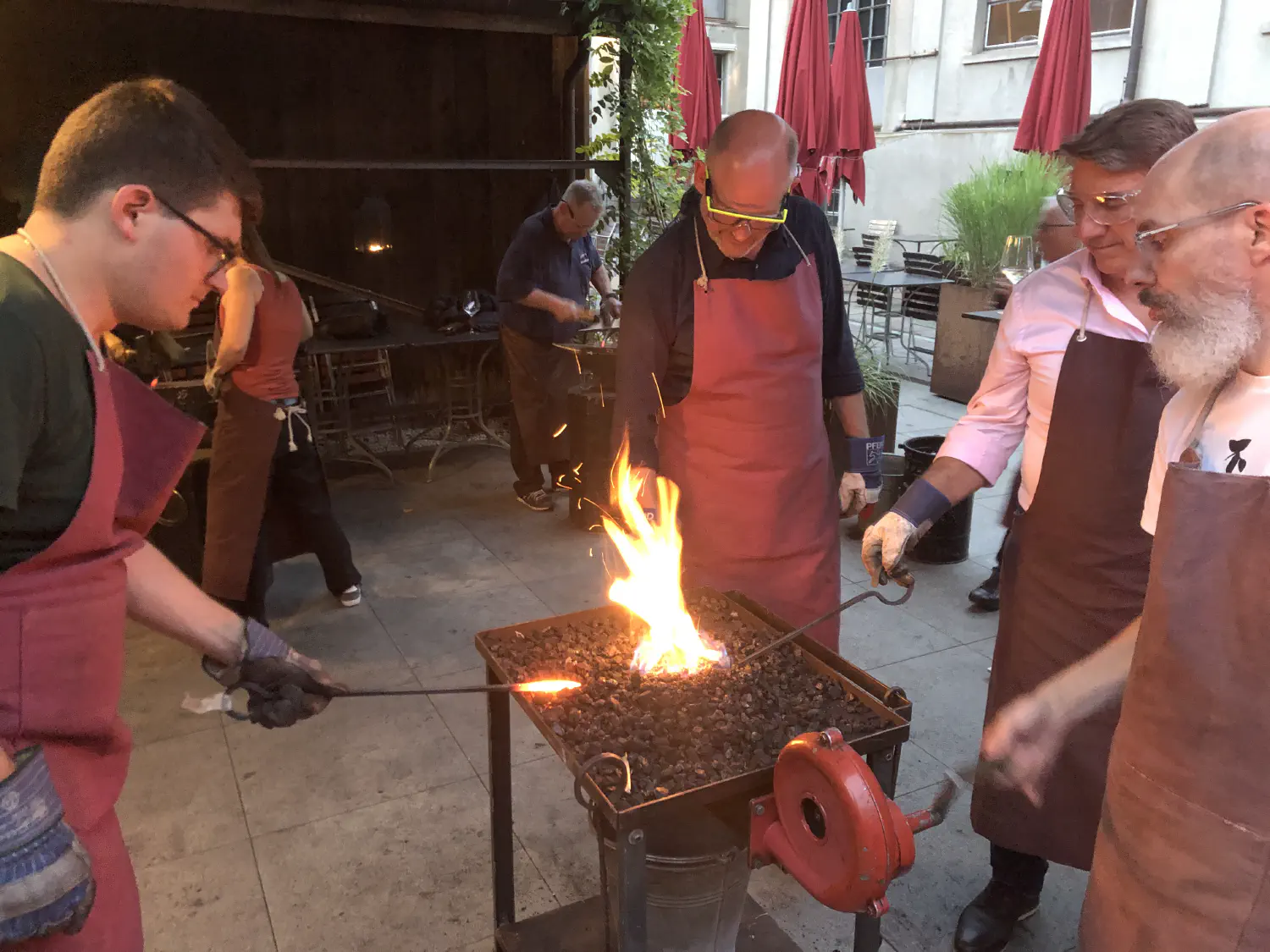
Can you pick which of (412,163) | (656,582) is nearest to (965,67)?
(412,163)

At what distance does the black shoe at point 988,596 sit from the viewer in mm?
4879

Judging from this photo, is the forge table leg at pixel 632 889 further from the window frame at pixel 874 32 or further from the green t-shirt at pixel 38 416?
the window frame at pixel 874 32

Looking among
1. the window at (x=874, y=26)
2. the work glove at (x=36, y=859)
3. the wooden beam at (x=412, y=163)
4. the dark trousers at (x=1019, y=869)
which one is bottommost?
the dark trousers at (x=1019, y=869)

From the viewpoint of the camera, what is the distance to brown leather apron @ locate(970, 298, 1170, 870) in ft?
7.59

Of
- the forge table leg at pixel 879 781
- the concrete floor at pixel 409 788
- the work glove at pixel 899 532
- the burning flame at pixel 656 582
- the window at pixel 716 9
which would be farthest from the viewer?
the window at pixel 716 9

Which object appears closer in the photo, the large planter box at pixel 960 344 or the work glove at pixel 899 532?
the work glove at pixel 899 532

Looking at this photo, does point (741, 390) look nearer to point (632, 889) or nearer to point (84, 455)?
Result: point (632, 889)

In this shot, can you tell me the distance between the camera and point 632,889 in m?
1.77

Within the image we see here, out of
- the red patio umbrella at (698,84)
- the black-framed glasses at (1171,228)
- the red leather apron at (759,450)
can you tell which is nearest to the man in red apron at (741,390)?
the red leather apron at (759,450)

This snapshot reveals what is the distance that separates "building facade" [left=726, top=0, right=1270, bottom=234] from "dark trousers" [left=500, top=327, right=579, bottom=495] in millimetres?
7184

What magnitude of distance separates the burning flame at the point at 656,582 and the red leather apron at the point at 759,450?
14 cm

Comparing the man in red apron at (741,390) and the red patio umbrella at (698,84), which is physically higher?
the red patio umbrella at (698,84)

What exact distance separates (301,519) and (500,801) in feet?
8.75

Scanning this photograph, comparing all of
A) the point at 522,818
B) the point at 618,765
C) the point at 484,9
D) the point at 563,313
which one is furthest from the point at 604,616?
the point at 484,9
